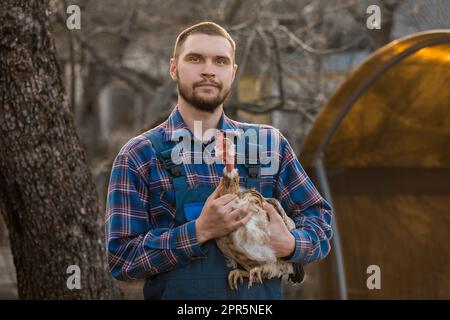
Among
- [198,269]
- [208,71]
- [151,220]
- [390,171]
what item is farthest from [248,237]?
[390,171]

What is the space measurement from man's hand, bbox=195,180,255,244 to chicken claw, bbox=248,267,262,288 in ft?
0.48

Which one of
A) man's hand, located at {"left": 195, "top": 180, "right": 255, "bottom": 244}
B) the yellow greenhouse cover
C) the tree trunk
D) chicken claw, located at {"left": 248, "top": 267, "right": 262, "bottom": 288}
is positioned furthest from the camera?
the yellow greenhouse cover

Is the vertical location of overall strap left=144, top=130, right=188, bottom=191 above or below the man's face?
below

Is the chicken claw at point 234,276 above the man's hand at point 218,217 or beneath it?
beneath

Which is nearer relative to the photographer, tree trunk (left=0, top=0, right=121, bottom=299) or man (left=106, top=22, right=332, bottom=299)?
man (left=106, top=22, right=332, bottom=299)

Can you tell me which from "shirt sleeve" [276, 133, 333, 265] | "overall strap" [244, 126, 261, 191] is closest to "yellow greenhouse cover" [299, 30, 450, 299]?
"shirt sleeve" [276, 133, 333, 265]

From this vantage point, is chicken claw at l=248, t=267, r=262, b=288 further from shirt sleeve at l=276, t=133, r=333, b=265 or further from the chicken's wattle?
the chicken's wattle

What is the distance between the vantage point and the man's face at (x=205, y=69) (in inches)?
92.4

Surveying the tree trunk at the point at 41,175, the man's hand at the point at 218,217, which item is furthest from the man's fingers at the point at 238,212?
the tree trunk at the point at 41,175

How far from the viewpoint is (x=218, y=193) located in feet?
7.34

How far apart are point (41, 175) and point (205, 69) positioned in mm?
2681

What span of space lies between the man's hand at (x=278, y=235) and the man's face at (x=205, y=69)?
34cm

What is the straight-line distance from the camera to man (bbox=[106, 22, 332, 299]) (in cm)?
234

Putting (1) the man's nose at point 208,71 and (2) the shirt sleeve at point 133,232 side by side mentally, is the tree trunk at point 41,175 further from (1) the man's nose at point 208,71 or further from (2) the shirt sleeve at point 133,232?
(1) the man's nose at point 208,71
